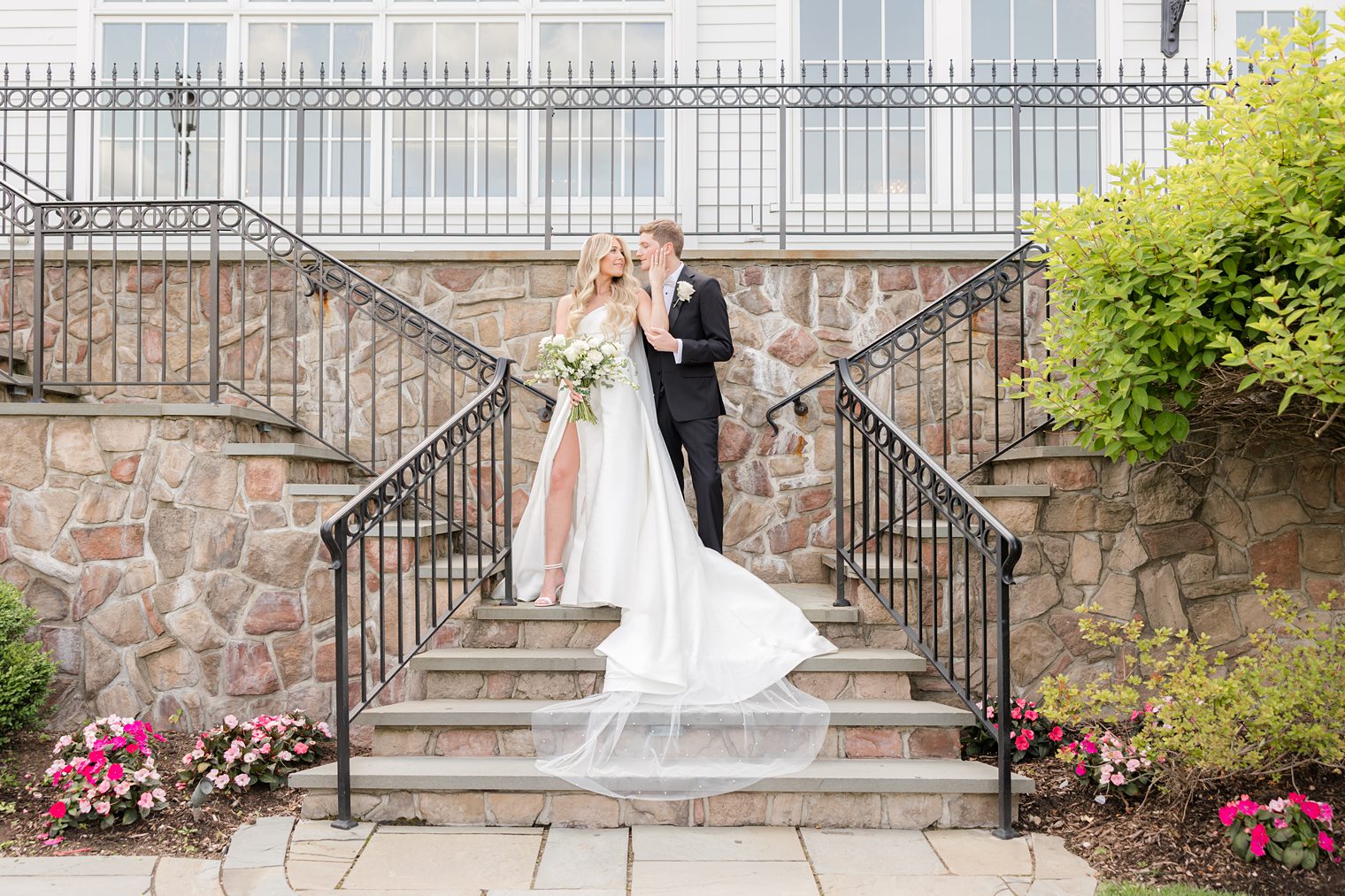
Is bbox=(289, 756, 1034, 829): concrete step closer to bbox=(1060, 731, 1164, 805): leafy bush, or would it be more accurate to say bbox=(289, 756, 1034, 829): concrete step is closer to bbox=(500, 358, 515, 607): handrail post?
bbox=(1060, 731, 1164, 805): leafy bush

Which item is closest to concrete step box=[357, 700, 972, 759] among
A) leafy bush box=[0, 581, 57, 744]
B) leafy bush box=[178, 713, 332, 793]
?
leafy bush box=[178, 713, 332, 793]

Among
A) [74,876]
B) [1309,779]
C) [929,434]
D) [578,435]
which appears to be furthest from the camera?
[929,434]

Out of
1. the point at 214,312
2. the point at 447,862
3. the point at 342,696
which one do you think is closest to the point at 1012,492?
the point at 447,862

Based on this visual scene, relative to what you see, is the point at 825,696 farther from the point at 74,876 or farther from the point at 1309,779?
the point at 74,876

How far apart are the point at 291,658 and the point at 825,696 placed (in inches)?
110

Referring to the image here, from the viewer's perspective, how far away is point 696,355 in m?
5.19

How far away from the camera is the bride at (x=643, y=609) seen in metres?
3.98

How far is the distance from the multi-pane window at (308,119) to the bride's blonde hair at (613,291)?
3934 mm

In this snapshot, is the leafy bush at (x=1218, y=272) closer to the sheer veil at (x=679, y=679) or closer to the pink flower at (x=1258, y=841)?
the pink flower at (x=1258, y=841)

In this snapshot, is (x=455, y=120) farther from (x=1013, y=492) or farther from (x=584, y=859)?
(x=584, y=859)

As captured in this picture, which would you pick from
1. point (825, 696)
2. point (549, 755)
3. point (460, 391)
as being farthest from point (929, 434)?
point (549, 755)

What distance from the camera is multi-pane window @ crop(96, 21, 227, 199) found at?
A: 8.31 m

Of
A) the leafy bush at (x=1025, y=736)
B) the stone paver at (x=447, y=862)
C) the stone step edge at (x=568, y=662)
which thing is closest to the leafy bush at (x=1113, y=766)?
the leafy bush at (x=1025, y=736)

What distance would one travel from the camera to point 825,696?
4.46 m
